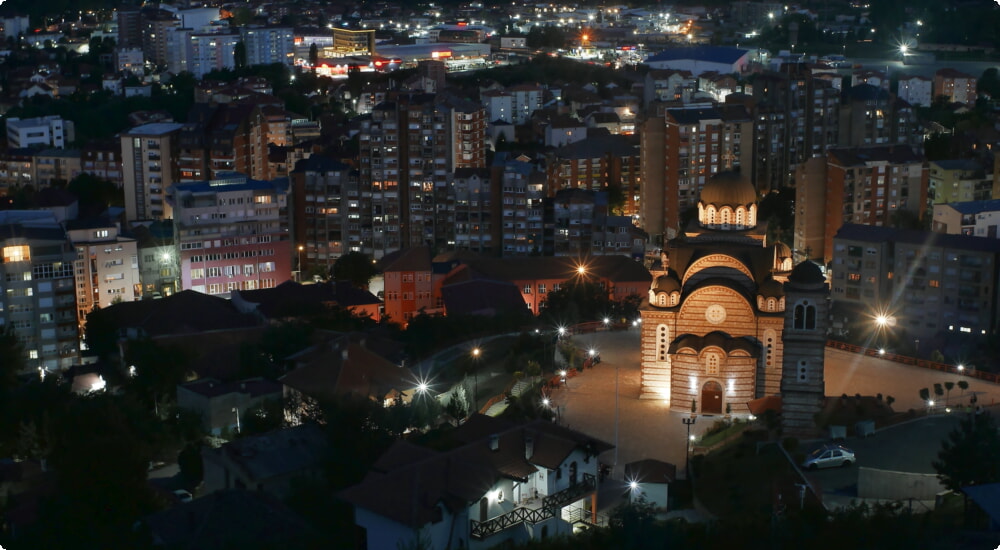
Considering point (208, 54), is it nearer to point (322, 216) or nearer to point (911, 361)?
point (322, 216)

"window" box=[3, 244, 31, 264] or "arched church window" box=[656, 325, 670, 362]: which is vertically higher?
"arched church window" box=[656, 325, 670, 362]

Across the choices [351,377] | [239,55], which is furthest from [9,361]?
[239,55]

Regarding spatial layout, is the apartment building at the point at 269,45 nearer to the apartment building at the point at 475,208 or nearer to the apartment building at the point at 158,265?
the apartment building at the point at 475,208

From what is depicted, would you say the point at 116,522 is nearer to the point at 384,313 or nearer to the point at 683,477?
the point at 683,477

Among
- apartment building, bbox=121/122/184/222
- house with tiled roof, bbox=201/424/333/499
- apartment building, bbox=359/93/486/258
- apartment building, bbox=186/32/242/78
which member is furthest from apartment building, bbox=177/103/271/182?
house with tiled roof, bbox=201/424/333/499

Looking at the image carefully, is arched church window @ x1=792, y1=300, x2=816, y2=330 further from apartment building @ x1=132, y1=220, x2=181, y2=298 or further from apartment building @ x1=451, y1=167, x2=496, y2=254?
apartment building @ x1=132, y1=220, x2=181, y2=298

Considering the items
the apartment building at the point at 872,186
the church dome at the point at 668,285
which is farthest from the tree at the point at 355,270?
the church dome at the point at 668,285
